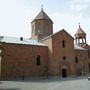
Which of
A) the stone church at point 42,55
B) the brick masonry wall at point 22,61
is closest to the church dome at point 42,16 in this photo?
the stone church at point 42,55

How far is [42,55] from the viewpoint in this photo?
1517 inches

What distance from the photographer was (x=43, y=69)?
124ft

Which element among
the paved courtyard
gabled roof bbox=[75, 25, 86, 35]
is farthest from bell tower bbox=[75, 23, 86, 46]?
the paved courtyard

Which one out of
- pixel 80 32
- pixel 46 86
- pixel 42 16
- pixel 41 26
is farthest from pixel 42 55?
pixel 80 32

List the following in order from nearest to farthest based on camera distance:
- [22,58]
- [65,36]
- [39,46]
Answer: [22,58]
[39,46]
[65,36]

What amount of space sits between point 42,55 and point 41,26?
311 inches

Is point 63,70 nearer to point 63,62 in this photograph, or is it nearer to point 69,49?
point 63,62

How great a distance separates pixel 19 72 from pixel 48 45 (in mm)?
8071

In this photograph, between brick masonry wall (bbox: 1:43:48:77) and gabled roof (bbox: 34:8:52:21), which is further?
gabled roof (bbox: 34:8:52:21)

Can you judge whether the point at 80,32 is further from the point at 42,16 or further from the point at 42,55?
the point at 42,55

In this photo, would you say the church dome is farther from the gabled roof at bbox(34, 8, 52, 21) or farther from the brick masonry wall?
the brick masonry wall

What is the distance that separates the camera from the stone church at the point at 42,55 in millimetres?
34469

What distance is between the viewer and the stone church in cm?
3447

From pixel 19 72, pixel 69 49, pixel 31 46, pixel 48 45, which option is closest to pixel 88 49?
pixel 69 49
